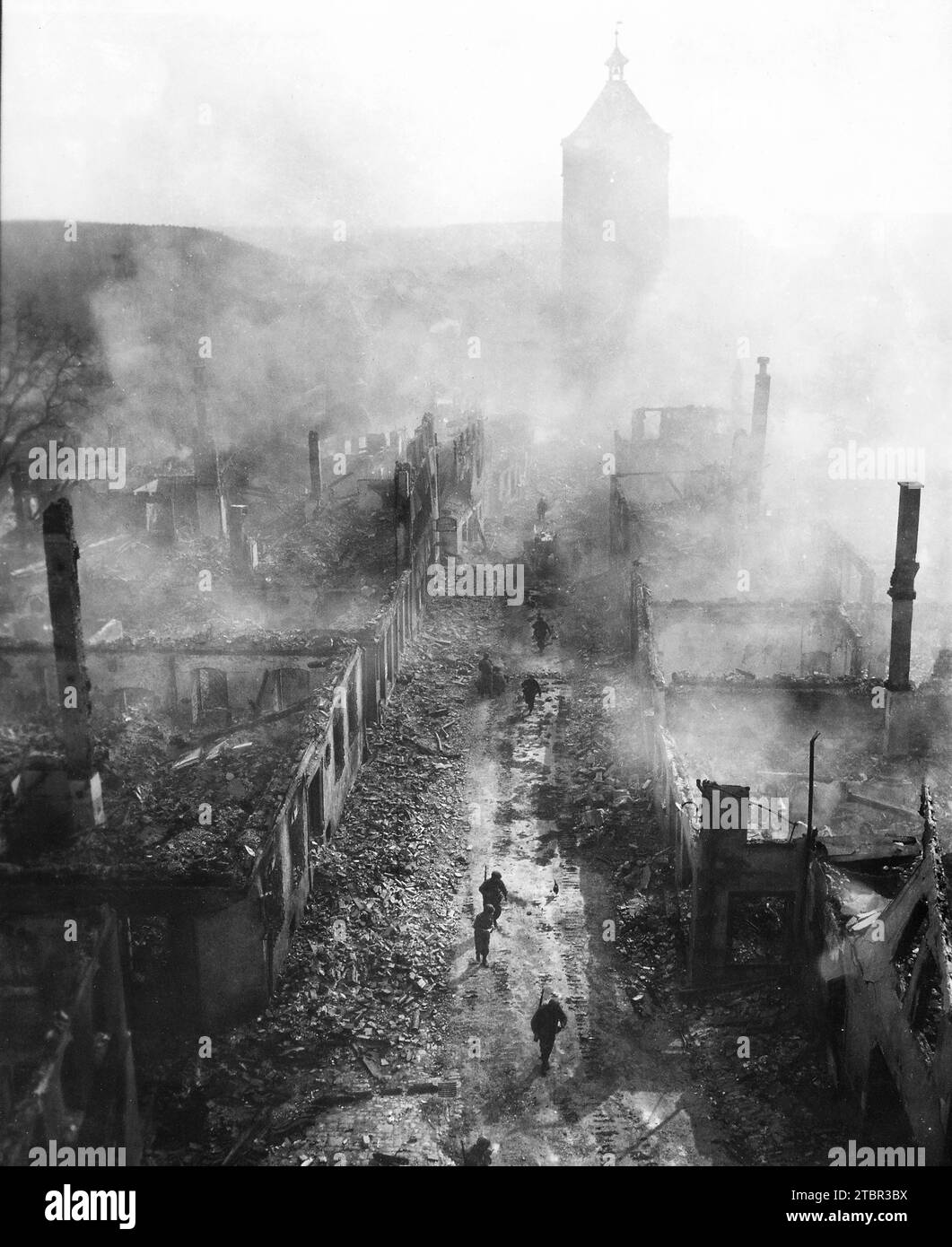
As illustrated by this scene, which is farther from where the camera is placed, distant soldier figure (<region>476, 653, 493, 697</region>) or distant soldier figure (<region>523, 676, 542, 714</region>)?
distant soldier figure (<region>476, 653, 493, 697</region>)

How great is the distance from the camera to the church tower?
181 feet

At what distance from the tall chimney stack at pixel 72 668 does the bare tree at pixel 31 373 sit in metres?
7.69

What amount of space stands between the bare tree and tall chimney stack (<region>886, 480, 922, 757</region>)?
16214 millimetres

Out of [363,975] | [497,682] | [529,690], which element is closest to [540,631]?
[497,682]

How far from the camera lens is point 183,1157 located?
10469 millimetres

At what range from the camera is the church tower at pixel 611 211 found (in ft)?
181

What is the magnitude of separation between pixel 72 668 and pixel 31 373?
10622 mm

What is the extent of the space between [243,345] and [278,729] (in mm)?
36235

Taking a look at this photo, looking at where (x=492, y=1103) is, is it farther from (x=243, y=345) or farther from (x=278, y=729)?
(x=243, y=345)

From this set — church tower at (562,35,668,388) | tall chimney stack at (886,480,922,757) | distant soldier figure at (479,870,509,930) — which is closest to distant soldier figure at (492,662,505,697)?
tall chimney stack at (886,480,922,757)

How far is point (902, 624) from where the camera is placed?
58.4 feet

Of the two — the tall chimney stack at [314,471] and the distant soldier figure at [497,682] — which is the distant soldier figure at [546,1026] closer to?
the distant soldier figure at [497,682]

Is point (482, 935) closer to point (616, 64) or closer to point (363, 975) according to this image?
point (363, 975)

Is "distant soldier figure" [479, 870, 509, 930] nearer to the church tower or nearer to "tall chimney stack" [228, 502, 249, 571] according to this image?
"tall chimney stack" [228, 502, 249, 571]
